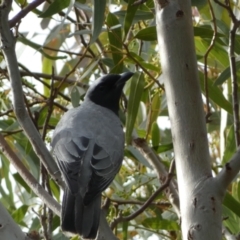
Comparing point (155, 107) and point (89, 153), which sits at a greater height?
point (155, 107)

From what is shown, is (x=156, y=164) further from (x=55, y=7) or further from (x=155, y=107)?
(x=55, y=7)

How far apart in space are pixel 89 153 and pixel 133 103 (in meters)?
0.29

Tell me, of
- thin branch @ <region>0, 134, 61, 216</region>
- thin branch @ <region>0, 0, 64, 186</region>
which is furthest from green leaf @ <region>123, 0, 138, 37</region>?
thin branch @ <region>0, 134, 61, 216</region>

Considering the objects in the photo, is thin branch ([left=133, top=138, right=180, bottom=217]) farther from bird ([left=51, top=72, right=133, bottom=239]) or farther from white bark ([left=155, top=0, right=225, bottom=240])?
white bark ([left=155, top=0, right=225, bottom=240])

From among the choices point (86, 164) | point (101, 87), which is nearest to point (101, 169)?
point (86, 164)

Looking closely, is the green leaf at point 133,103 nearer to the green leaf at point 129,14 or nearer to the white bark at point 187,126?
the green leaf at point 129,14

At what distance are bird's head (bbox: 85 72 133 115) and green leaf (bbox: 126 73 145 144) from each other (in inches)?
17.9

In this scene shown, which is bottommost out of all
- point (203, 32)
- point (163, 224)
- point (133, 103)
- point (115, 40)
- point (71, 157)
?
point (163, 224)

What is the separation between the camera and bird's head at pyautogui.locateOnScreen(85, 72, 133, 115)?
3.32 metres

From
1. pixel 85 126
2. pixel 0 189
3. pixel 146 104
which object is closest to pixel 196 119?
pixel 85 126

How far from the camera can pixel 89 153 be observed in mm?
2621

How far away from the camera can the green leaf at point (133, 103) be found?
2.74 m

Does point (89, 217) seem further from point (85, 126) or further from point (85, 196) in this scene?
point (85, 126)

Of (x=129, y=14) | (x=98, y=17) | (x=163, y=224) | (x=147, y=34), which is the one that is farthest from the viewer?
(x=163, y=224)
